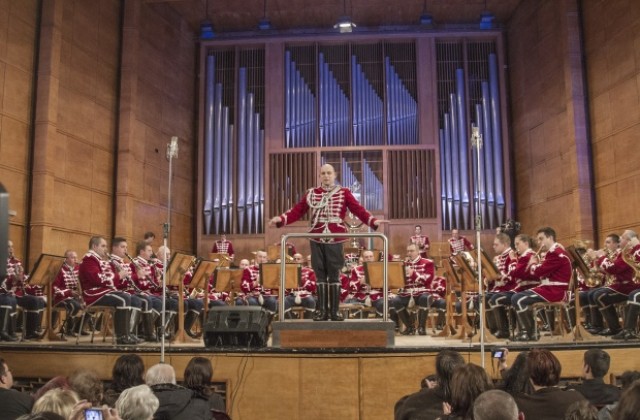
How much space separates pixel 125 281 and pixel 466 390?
6286mm

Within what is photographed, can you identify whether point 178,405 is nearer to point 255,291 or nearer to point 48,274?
point 48,274

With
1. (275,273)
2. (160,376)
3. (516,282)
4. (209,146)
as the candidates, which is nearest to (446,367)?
(160,376)

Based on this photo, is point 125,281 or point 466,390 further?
point 125,281

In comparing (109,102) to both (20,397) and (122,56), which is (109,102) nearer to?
(122,56)

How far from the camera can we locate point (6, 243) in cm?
214

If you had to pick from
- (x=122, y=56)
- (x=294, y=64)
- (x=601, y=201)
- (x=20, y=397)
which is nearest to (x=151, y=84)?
(x=122, y=56)

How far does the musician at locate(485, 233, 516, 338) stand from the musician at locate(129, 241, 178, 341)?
4.06 metres

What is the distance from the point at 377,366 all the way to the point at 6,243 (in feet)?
15.3

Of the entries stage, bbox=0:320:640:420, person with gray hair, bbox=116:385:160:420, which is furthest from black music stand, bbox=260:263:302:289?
person with gray hair, bbox=116:385:160:420

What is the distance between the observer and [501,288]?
8.19 meters

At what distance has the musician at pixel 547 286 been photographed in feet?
24.2

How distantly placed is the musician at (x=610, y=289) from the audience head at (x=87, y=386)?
628 centimetres

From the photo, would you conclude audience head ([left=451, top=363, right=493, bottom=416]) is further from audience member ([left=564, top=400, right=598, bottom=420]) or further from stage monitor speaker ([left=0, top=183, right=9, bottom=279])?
stage monitor speaker ([left=0, top=183, right=9, bottom=279])

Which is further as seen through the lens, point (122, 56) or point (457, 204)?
point (457, 204)
